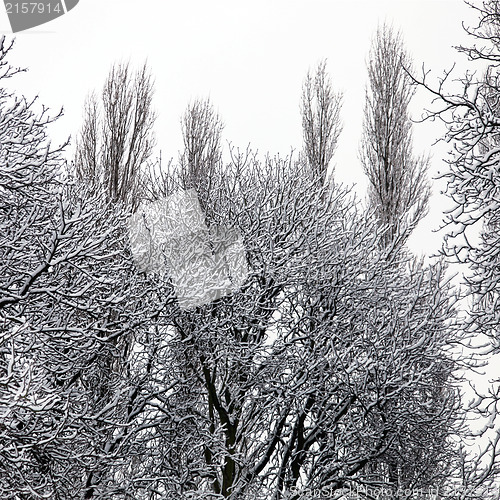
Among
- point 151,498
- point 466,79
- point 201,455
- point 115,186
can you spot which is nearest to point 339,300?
point 201,455

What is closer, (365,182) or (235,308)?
(235,308)

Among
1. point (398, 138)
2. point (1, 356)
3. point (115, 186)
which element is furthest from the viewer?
point (398, 138)

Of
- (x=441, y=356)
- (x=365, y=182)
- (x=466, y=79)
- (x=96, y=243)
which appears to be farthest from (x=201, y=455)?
(x=365, y=182)

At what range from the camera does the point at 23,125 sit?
8.94 m

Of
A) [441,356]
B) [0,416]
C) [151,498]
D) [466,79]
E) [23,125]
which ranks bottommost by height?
[151,498]

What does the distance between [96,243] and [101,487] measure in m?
3.57

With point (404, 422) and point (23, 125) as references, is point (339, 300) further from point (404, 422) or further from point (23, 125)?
point (23, 125)

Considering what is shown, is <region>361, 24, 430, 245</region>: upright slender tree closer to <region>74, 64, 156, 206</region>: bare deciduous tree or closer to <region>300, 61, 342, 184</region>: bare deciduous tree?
<region>300, 61, 342, 184</region>: bare deciduous tree

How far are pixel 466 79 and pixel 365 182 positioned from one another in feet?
41.8

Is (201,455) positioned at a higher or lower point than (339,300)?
lower

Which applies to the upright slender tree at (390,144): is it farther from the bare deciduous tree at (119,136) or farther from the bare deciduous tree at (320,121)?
the bare deciduous tree at (119,136)

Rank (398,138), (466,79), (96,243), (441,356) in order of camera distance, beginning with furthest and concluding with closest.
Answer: (398,138) < (441,356) < (96,243) < (466,79)

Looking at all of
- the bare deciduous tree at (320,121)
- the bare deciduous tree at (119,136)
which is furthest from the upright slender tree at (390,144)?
the bare deciduous tree at (119,136)

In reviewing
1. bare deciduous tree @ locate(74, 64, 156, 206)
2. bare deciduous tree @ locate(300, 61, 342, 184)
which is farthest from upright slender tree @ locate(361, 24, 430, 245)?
bare deciduous tree @ locate(74, 64, 156, 206)
